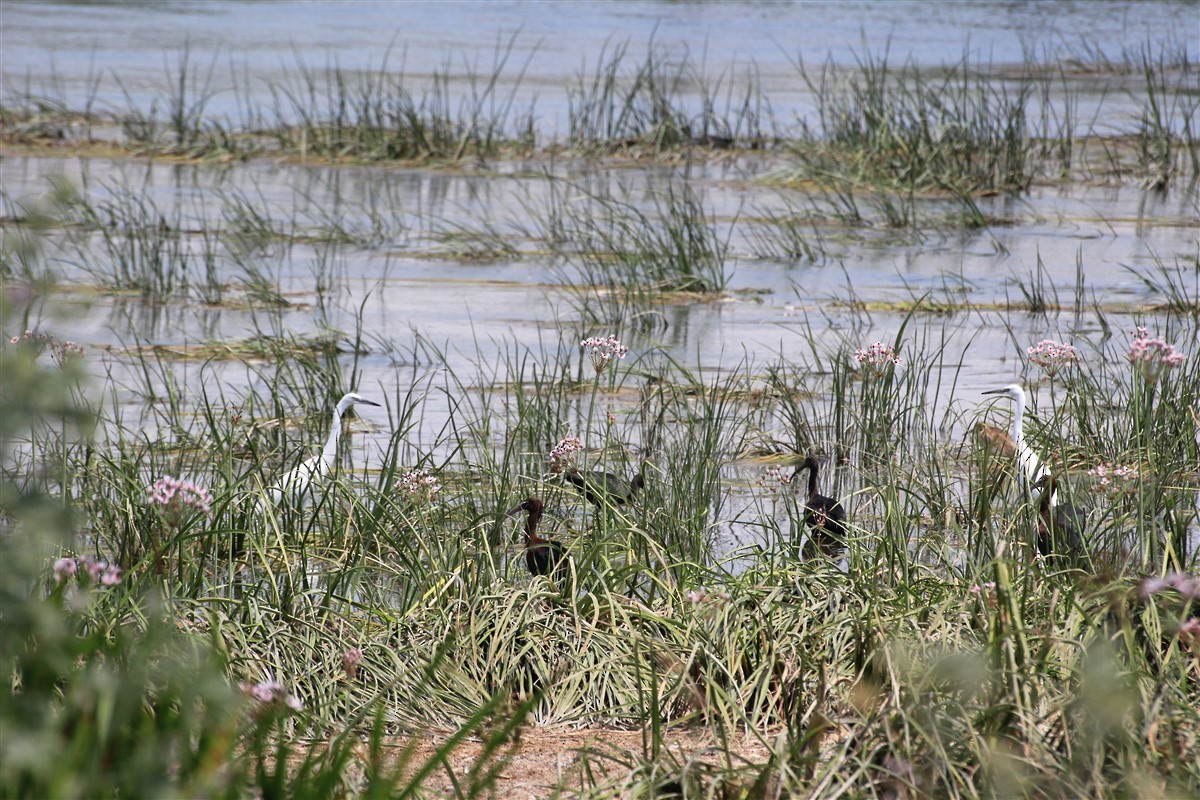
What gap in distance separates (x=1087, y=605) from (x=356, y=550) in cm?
193

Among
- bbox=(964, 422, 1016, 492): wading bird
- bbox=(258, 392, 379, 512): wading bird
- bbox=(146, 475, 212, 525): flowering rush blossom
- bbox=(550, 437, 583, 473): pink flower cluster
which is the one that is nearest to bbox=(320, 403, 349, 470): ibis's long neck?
bbox=(258, 392, 379, 512): wading bird

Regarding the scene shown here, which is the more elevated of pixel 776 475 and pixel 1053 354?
pixel 1053 354

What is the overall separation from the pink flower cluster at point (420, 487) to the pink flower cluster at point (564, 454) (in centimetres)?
38

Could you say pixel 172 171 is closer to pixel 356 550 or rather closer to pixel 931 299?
pixel 931 299

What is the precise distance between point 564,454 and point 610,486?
0.29 m

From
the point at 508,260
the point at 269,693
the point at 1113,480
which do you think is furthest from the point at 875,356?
the point at 508,260

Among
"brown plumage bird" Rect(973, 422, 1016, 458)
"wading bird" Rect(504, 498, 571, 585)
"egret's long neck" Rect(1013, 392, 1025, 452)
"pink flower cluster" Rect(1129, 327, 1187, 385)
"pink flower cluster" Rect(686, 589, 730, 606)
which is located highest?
"pink flower cluster" Rect(1129, 327, 1187, 385)

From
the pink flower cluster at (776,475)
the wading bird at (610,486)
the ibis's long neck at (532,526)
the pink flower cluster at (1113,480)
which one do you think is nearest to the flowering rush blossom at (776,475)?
the pink flower cluster at (776,475)

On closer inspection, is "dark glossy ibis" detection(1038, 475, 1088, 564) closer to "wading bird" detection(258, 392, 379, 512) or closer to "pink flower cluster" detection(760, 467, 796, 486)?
"pink flower cluster" detection(760, 467, 796, 486)

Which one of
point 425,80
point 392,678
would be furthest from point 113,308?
point 425,80

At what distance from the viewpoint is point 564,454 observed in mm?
4766

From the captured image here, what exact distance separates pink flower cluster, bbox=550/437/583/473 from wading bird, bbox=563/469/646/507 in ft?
0.10

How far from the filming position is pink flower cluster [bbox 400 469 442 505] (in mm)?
4527

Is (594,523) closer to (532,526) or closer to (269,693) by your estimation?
(532,526)
